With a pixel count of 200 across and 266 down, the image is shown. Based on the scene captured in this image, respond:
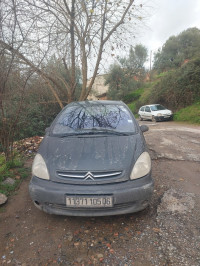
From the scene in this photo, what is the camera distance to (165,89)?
1636 centimetres

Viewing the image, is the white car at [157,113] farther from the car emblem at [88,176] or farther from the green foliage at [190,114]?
the car emblem at [88,176]

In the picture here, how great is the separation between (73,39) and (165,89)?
11802 mm

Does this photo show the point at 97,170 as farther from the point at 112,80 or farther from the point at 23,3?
the point at 112,80

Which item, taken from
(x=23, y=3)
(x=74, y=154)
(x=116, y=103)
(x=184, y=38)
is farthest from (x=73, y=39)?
(x=184, y=38)

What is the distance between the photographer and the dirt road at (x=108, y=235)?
67.8 inches

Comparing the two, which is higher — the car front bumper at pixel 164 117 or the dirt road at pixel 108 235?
the car front bumper at pixel 164 117

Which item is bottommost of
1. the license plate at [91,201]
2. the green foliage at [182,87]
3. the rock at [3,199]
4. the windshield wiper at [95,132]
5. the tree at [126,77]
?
the rock at [3,199]

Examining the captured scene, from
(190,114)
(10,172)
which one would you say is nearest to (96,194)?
(10,172)

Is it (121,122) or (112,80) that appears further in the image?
(112,80)

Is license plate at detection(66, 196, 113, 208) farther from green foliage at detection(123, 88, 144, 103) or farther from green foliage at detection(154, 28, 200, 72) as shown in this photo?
green foliage at detection(154, 28, 200, 72)

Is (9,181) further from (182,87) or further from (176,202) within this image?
(182,87)

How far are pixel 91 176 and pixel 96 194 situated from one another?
202 millimetres

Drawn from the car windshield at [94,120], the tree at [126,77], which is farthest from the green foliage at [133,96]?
the car windshield at [94,120]

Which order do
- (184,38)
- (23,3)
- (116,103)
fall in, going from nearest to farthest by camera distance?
1. (116,103)
2. (23,3)
3. (184,38)
